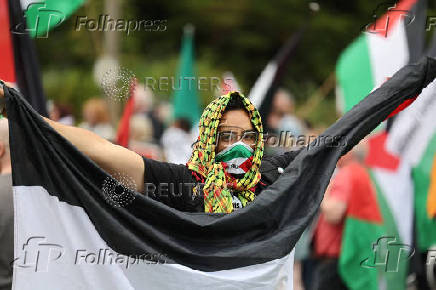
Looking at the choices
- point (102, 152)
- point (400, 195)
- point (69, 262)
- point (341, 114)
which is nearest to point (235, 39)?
point (341, 114)

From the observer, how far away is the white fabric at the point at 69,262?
3.52m

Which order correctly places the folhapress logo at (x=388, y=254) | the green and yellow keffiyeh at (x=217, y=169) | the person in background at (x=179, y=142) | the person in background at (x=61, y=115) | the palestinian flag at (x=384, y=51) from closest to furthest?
the green and yellow keffiyeh at (x=217, y=169)
the folhapress logo at (x=388, y=254)
the palestinian flag at (x=384, y=51)
the person in background at (x=61, y=115)
the person in background at (x=179, y=142)

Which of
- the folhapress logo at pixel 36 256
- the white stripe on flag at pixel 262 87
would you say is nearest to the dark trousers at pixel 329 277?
the white stripe on flag at pixel 262 87

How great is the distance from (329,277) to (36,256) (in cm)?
389

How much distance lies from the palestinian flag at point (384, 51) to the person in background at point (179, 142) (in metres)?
1.73

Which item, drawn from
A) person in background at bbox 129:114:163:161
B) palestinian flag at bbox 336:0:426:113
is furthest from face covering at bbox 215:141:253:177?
person in background at bbox 129:114:163:161

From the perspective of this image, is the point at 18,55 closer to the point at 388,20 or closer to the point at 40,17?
the point at 40,17

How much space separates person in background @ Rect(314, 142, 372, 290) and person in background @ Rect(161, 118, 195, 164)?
6.68ft

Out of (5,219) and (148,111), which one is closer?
(5,219)

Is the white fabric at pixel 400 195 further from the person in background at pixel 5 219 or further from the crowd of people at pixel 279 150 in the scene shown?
the person in background at pixel 5 219

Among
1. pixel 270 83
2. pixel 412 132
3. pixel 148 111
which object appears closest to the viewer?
pixel 412 132

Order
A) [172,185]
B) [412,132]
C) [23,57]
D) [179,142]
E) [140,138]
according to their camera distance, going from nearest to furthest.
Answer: [172,185], [23,57], [412,132], [179,142], [140,138]

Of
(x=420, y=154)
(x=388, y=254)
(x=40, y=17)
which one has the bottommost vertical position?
(x=388, y=254)

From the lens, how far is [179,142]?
962 centimetres
